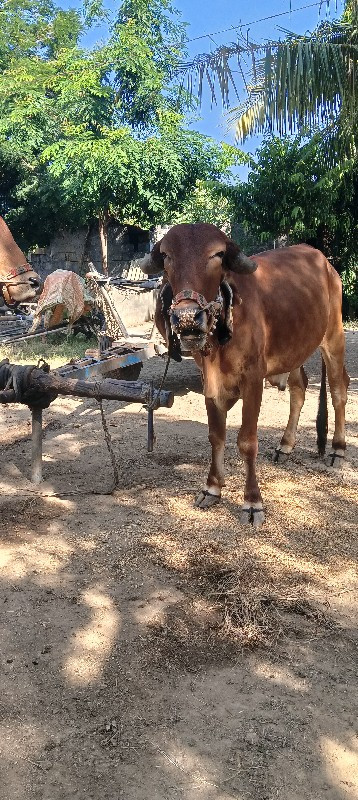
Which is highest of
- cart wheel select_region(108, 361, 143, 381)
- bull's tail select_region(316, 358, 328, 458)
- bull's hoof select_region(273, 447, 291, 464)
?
bull's tail select_region(316, 358, 328, 458)

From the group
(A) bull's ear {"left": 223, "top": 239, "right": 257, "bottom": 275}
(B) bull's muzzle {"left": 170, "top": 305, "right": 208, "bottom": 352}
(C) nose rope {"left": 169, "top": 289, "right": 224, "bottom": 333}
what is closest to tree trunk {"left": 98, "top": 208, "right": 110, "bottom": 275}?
(A) bull's ear {"left": 223, "top": 239, "right": 257, "bottom": 275}

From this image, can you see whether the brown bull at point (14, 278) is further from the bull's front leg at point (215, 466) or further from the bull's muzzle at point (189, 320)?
the bull's muzzle at point (189, 320)

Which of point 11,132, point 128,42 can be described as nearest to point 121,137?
point 128,42

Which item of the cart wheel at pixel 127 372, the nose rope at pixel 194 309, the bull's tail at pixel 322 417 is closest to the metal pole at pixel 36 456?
the nose rope at pixel 194 309

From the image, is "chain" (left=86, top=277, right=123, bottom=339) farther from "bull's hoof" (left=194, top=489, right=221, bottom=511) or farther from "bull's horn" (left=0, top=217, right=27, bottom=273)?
"bull's hoof" (left=194, top=489, right=221, bottom=511)

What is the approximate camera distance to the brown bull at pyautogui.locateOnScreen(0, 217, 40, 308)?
4359 mm

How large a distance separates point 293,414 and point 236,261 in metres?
2.08

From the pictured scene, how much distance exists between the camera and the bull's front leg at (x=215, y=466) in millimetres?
4258

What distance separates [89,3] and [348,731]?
21.1 meters

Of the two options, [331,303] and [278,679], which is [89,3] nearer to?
[331,303]

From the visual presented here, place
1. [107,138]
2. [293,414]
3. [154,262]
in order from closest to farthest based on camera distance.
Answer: [154,262]
[293,414]
[107,138]

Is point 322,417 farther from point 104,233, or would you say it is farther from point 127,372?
point 104,233

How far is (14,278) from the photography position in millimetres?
4367

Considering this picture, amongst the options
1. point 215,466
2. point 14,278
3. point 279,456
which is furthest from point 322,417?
point 14,278
